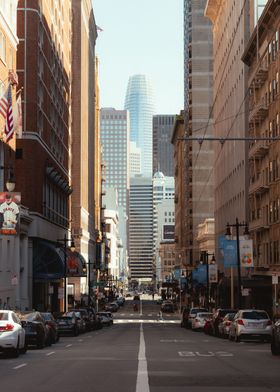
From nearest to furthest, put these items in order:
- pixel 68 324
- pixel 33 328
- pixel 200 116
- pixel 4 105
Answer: pixel 33 328 < pixel 4 105 < pixel 68 324 < pixel 200 116

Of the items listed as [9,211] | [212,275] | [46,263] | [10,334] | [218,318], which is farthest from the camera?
[212,275]

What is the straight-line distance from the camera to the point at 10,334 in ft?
88.9

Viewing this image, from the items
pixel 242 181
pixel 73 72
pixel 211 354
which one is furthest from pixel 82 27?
pixel 211 354

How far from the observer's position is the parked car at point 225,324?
44594 mm

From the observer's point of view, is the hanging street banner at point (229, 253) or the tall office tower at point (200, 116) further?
the tall office tower at point (200, 116)

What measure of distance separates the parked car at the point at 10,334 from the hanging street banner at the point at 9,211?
16.8m

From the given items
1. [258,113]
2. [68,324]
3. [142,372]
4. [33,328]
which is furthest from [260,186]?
[142,372]

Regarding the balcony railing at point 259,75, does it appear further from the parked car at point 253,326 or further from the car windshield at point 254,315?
the parked car at point 253,326

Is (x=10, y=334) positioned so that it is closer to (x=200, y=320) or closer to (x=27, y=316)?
(x=27, y=316)

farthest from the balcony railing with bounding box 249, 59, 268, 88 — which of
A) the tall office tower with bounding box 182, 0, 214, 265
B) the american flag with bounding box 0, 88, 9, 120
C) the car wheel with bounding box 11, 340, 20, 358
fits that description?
the tall office tower with bounding box 182, 0, 214, 265

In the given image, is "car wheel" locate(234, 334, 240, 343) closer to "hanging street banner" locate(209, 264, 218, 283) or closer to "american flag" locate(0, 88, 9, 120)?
"american flag" locate(0, 88, 9, 120)

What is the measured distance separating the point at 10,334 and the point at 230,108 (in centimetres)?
7621

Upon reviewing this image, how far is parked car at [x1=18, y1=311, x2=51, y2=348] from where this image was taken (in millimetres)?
33309

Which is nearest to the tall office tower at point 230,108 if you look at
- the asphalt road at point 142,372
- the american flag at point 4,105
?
the american flag at point 4,105
